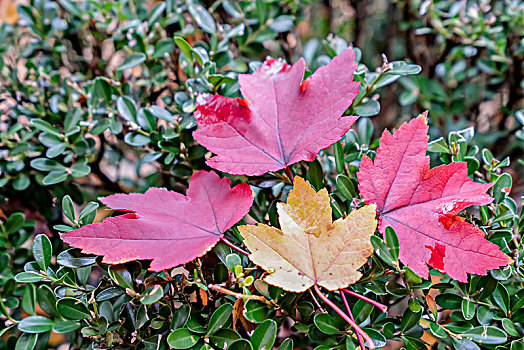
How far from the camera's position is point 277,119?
0.54 metres

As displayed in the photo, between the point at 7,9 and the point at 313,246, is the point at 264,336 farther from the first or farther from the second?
the point at 7,9

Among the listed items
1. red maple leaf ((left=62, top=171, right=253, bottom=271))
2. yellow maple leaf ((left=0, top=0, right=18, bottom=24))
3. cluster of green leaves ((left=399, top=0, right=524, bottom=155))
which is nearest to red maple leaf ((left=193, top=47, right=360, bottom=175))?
red maple leaf ((left=62, top=171, right=253, bottom=271))

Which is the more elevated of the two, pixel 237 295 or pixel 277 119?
pixel 277 119

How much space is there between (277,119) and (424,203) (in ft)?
0.68

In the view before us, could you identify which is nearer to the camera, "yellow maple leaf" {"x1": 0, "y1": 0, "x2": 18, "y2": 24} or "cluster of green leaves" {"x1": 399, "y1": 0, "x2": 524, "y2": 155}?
"cluster of green leaves" {"x1": 399, "y1": 0, "x2": 524, "y2": 155}

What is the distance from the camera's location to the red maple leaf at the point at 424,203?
1.46ft

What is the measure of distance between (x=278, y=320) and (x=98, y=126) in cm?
44

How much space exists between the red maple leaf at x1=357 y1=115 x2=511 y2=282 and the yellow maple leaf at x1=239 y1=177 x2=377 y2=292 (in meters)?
0.05

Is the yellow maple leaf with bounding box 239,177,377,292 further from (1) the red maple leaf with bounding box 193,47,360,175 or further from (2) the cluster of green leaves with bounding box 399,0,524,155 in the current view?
(2) the cluster of green leaves with bounding box 399,0,524,155

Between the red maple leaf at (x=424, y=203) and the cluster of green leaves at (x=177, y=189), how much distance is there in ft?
0.13

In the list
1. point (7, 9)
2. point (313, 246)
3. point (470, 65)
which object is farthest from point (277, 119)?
point (7, 9)

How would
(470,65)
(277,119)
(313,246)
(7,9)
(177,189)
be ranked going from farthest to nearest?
(7,9)
(470,65)
(177,189)
(277,119)
(313,246)

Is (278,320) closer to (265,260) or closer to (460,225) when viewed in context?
(265,260)

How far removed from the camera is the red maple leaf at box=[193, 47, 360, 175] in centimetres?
50
